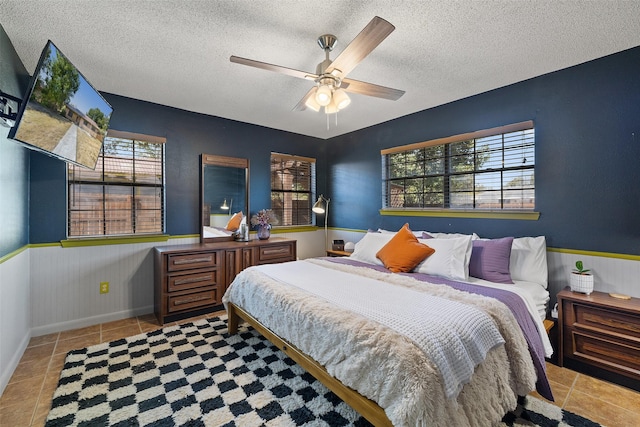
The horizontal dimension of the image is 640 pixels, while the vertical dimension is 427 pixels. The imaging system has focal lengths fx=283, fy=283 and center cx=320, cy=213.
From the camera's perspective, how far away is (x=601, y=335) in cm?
214

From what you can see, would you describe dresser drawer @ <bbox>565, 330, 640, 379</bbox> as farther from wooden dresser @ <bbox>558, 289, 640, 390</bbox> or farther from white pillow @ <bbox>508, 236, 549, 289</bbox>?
white pillow @ <bbox>508, 236, 549, 289</bbox>

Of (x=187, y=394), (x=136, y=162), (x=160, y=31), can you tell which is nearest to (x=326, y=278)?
(x=187, y=394)

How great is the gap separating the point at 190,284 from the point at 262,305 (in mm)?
1467

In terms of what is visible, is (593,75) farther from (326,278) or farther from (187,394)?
(187,394)

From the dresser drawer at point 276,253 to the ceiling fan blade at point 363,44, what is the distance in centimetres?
256

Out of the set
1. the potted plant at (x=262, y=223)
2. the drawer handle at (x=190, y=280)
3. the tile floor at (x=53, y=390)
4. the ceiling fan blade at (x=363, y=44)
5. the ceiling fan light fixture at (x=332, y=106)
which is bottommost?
the tile floor at (x=53, y=390)

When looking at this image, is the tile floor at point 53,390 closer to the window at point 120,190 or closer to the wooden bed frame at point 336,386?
the window at point 120,190

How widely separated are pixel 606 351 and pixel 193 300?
12.5ft

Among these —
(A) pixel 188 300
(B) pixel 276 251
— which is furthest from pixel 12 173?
(B) pixel 276 251

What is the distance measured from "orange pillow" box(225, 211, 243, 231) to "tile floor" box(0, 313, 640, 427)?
1.92 m

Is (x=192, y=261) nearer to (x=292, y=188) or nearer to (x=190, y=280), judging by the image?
(x=190, y=280)

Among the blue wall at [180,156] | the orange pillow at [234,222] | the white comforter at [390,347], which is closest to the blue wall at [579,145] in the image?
the white comforter at [390,347]

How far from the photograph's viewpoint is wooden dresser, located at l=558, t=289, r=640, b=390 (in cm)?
202

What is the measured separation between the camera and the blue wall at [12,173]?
205 centimetres
